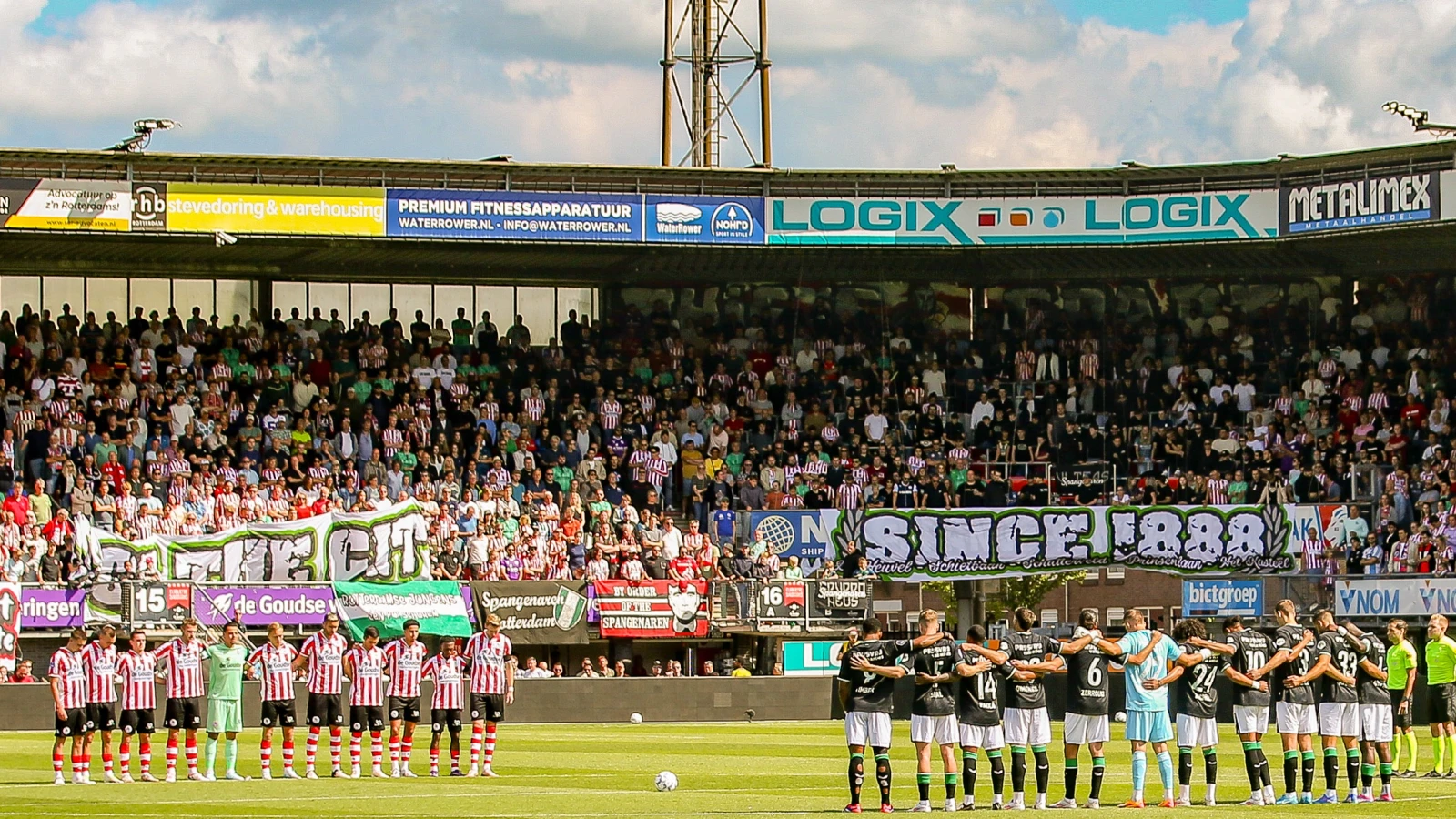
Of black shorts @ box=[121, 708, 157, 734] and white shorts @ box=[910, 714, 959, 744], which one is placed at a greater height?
white shorts @ box=[910, 714, 959, 744]

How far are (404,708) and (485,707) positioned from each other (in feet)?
3.11

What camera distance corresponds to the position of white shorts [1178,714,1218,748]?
1936 centimetres

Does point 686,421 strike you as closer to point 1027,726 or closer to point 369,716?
point 369,716

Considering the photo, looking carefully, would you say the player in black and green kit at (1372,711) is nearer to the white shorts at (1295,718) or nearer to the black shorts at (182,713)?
the white shorts at (1295,718)

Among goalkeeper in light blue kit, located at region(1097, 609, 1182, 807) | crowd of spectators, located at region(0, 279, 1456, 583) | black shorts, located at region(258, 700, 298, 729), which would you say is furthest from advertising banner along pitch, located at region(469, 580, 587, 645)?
goalkeeper in light blue kit, located at region(1097, 609, 1182, 807)

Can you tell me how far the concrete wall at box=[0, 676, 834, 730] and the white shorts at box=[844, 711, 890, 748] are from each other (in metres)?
15.1

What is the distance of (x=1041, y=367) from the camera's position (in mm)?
44906

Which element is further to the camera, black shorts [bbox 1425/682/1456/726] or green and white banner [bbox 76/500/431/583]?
green and white banner [bbox 76/500/431/583]

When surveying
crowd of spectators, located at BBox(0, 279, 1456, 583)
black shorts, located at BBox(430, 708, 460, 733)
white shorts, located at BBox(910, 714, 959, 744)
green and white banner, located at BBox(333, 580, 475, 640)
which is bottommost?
black shorts, located at BBox(430, 708, 460, 733)

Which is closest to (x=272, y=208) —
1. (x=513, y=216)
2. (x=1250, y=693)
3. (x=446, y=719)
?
(x=513, y=216)

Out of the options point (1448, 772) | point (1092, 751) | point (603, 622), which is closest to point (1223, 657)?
point (1092, 751)

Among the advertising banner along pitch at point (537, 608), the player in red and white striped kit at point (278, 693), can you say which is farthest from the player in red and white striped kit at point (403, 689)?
the advertising banner along pitch at point (537, 608)

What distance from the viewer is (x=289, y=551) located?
112 feet

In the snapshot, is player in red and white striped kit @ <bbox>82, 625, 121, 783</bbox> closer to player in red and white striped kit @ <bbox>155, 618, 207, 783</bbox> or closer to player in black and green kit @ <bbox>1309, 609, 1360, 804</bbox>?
player in red and white striped kit @ <bbox>155, 618, 207, 783</bbox>
